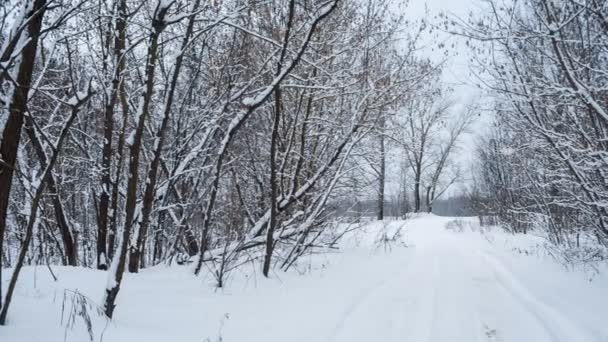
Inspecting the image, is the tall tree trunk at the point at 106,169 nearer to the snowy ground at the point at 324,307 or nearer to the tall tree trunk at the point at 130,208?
the snowy ground at the point at 324,307

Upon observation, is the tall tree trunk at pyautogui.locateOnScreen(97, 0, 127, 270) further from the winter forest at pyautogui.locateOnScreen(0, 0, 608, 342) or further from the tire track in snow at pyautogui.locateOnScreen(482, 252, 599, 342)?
the tire track in snow at pyautogui.locateOnScreen(482, 252, 599, 342)

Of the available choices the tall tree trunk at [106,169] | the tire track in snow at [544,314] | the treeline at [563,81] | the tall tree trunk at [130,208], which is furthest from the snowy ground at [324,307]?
the treeline at [563,81]

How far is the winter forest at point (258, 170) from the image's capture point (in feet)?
11.6

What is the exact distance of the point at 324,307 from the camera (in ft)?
15.4

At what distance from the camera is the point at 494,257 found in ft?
33.2

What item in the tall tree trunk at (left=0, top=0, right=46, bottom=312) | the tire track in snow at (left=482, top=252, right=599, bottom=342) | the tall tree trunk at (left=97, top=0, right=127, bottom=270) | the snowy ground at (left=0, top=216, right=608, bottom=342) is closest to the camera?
the tall tree trunk at (left=0, top=0, right=46, bottom=312)

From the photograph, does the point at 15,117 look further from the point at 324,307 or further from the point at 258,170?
the point at 258,170

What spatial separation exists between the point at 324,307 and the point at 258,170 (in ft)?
14.9

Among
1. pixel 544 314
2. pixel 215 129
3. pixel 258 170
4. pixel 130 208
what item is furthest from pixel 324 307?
pixel 258 170

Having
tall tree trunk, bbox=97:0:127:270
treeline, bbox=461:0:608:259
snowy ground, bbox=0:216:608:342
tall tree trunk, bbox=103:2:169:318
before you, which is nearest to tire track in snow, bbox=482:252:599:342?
snowy ground, bbox=0:216:608:342

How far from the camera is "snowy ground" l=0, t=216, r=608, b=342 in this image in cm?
332

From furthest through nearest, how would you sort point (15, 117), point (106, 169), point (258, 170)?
1. point (258, 170)
2. point (106, 169)
3. point (15, 117)

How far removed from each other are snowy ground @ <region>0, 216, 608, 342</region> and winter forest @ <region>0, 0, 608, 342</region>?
0.03 metres

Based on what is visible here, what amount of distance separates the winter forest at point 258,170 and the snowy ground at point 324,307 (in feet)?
0.10
